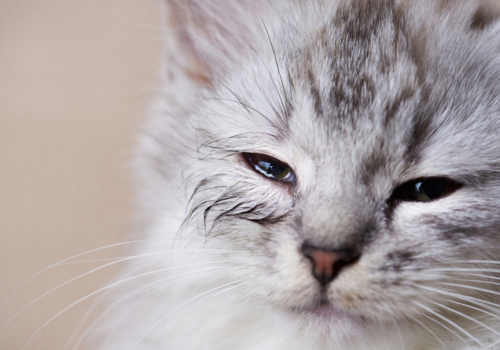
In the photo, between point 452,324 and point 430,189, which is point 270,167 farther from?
point 452,324

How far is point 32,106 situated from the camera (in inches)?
58.1

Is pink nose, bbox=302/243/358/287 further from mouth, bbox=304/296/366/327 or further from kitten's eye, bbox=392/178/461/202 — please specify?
kitten's eye, bbox=392/178/461/202

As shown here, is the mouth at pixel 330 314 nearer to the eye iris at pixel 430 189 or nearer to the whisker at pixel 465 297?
the whisker at pixel 465 297

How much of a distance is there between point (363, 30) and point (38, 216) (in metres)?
1.10

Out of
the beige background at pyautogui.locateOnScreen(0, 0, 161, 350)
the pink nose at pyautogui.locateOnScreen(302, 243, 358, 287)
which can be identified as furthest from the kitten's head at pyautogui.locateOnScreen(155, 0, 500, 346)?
the beige background at pyautogui.locateOnScreen(0, 0, 161, 350)

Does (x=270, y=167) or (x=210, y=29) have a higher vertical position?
(x=210, y=29)

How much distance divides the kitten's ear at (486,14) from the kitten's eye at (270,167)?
1.41ft

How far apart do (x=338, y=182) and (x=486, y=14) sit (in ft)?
1.57

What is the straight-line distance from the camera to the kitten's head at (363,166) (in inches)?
27.6

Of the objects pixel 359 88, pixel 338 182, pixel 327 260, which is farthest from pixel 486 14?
pixel 327 260

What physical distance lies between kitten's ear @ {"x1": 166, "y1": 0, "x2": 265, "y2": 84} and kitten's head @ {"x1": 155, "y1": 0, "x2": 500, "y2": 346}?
0.08 m

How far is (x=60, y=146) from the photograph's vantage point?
152 cm

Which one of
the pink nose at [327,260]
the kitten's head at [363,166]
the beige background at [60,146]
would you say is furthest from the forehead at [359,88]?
the beige background at [60,146]

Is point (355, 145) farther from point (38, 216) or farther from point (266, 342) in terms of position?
point (38, 216)
